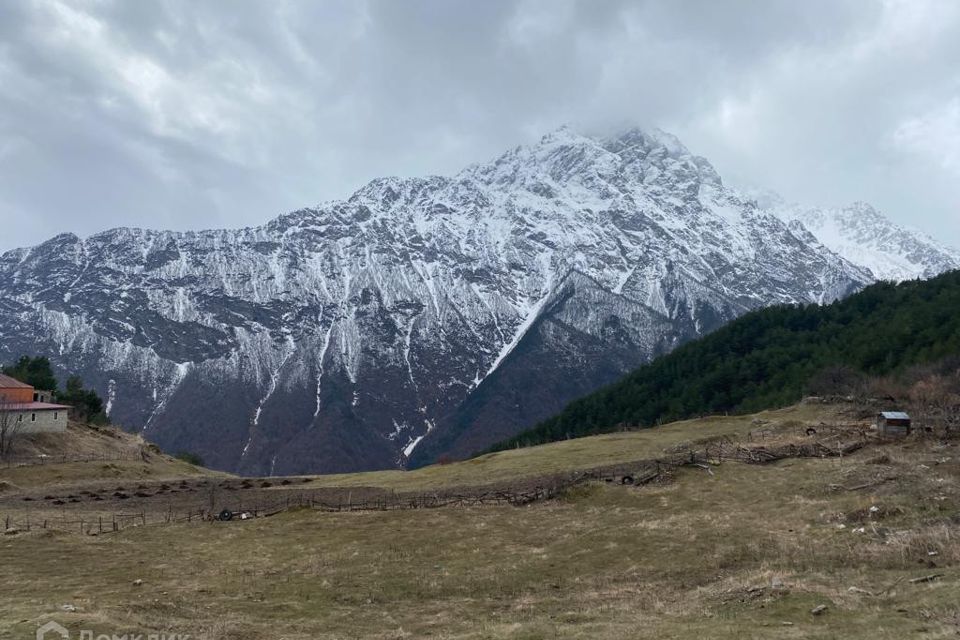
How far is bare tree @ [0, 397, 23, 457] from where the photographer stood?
88.4 meters

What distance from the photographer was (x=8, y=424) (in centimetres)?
9312

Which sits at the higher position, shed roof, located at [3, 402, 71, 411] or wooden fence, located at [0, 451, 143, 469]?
shed roof, located at [3, 402, 71, 411]

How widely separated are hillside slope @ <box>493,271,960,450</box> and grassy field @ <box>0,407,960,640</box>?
76.1 metres

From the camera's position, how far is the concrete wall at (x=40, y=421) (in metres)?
94.9

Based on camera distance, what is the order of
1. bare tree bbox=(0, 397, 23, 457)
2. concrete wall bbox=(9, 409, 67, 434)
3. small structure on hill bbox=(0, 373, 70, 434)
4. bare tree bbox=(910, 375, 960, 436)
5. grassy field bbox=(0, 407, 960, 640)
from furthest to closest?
concrete wall bbox=(9, 409, 67, 434), small structure on hill bbox=(0, 373, 70, 434), bare tree bbox=(0, 397, 23, 457), bare tree bbox=(910, 375, 960, 436), grassy field bbox=(0, 407, 960, 640)

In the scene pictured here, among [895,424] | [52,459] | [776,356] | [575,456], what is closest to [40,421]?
[52,459]

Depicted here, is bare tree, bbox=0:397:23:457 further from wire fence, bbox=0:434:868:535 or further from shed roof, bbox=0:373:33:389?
wire fence, bbox=0:434:868:535

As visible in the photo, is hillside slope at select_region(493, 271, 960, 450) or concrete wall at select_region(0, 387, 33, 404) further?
hillside slope at select_region(493, 271, 960, 450)

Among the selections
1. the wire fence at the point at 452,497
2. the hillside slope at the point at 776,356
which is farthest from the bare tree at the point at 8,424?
the hillside slope at the point at 776,356

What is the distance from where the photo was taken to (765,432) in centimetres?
7531

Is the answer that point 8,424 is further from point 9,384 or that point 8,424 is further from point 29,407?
point 9,384

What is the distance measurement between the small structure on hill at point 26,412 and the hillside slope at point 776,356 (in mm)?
113884

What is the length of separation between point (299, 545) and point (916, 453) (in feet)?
160

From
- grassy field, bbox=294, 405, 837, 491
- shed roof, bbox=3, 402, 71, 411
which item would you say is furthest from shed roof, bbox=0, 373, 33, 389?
grassy field, bbox=294, 405, 837, 491
